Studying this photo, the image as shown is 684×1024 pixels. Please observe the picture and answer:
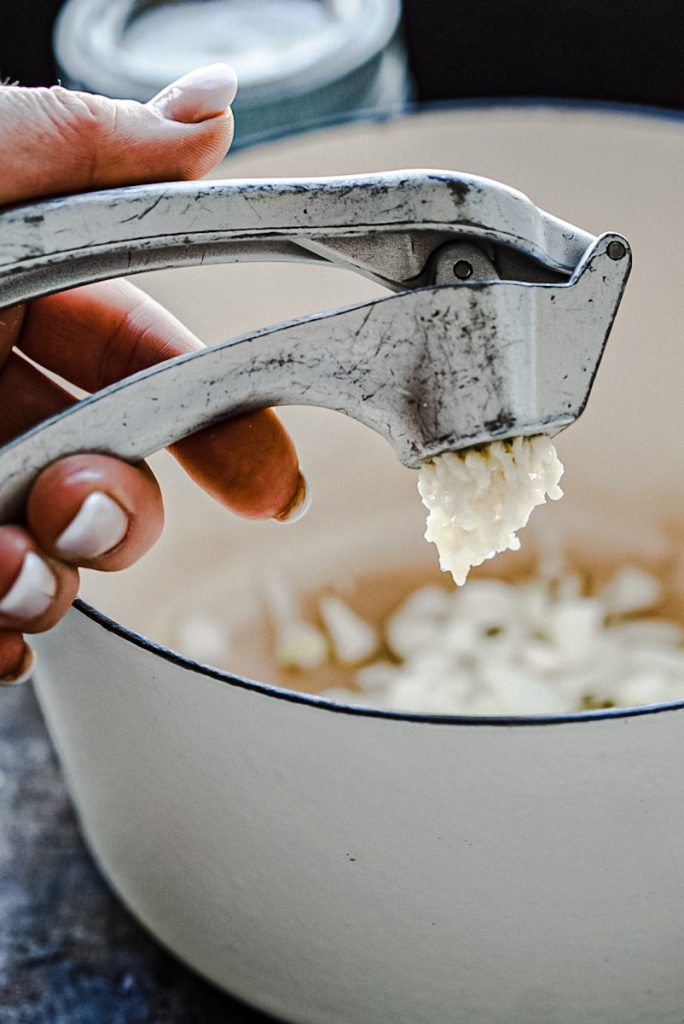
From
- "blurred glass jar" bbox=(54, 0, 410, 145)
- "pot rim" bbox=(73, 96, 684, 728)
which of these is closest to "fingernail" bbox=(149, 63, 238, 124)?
"pot rim" bbox=(73, 96, 684, 728)

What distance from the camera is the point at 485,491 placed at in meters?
0.49

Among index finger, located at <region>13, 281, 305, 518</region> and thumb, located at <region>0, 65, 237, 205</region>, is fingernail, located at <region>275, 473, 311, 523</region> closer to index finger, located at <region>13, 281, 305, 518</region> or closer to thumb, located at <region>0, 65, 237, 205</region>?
index finger, located at <region>13, 281, 305, 518</region>

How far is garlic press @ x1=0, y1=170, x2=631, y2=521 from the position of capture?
0.42m

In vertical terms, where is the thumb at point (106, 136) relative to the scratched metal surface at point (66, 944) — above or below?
above

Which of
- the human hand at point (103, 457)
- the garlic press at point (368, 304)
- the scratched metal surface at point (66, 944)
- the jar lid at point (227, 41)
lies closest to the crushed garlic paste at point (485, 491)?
the garlic press at point (368, 304)

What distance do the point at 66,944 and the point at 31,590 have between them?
9.7 inches

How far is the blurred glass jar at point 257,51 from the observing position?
1.02 m

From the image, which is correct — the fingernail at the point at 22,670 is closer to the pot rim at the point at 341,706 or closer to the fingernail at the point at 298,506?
the pot rim at the point at 341,706

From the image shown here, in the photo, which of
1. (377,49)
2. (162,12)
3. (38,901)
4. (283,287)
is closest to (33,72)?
(162,12)

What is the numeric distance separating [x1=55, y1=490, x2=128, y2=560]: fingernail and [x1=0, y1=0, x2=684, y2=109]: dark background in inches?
40.1

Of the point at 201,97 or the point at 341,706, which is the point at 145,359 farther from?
the point at 341,706

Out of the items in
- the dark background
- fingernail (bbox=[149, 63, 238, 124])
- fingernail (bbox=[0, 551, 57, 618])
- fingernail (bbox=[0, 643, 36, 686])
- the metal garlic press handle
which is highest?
the dark background

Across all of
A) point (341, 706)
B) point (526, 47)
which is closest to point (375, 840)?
point (341, 706)

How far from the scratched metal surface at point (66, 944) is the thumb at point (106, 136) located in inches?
14.9
